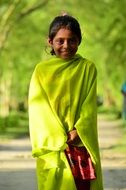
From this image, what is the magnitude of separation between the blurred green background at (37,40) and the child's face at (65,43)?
2251cm

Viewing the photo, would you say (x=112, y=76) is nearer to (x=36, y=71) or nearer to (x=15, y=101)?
(x=15, y=101)

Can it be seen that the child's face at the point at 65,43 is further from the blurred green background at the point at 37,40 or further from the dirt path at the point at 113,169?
the blurred green background at the point at 37,40

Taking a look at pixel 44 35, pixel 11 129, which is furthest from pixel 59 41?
pixel 44 35


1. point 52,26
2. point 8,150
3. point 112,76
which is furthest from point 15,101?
point 52,26

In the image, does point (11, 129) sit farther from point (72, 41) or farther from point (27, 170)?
point (72, 41)

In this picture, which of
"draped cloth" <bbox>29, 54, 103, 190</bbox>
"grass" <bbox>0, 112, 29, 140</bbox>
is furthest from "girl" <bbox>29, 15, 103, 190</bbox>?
→ "grass" <bbox>0, 112, 29, 140</bbox>

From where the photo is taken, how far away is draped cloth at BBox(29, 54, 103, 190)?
206 inches

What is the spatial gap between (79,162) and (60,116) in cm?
35

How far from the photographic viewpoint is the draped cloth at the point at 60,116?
5.23 meters

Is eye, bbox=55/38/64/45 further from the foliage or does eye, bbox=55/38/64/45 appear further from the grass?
the grass

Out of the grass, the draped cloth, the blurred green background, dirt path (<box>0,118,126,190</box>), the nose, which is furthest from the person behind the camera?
the blurred green background

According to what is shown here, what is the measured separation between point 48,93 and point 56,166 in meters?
0.51

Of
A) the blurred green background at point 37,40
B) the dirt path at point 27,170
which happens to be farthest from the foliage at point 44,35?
the dirt path at point 27,170

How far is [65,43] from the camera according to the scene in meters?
5.34
